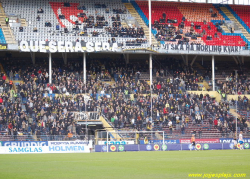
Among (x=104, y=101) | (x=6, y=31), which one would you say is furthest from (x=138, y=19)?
(x=104, y=101)

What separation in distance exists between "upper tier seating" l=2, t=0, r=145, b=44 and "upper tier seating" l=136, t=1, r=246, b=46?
429cm

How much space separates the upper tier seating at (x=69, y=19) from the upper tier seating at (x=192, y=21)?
429 cm

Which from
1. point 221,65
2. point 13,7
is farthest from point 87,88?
point 221,65

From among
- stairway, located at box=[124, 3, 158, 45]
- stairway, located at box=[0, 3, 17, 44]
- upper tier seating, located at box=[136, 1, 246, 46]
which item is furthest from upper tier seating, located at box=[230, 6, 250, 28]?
stairway, located at box=[0, 3, 17, 44]

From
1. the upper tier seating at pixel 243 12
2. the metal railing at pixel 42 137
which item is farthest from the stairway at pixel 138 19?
the metal railing at pixel 42 137

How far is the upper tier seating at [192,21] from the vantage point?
59.4m

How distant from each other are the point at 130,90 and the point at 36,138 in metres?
14.0

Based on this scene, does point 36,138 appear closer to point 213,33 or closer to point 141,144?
point 141,144

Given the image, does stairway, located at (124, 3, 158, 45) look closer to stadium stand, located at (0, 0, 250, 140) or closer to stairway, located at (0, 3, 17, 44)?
stadium stand, located at (0, 0, 250, 140)

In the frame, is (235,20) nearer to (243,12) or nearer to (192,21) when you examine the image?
(243,12)

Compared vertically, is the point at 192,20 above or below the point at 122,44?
above

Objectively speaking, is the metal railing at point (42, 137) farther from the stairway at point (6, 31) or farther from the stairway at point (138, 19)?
the stairway at point (138, 19)

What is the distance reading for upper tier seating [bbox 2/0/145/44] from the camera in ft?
178

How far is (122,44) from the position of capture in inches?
2109
